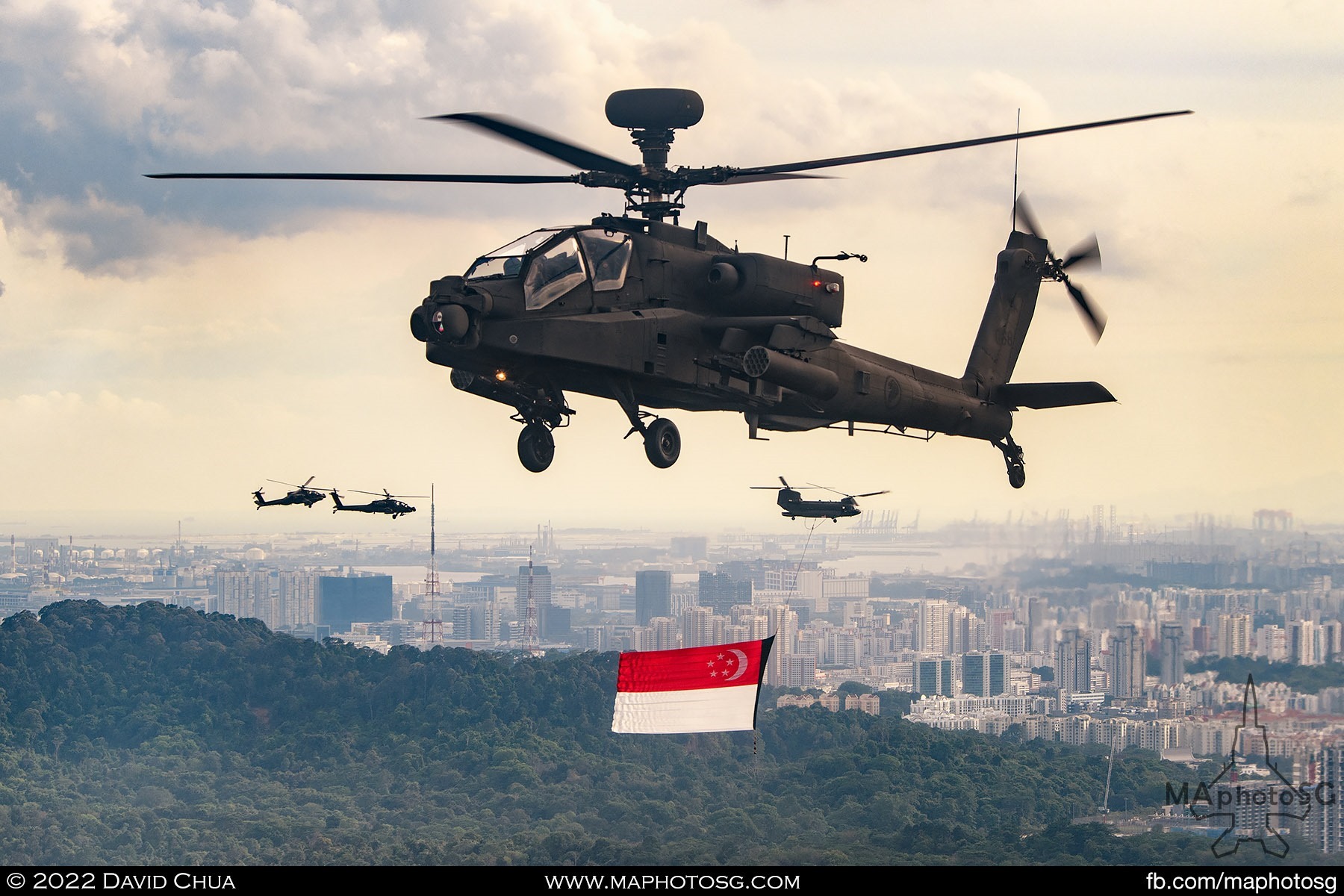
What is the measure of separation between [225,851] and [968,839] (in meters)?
53.4

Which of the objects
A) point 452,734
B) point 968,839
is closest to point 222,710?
point 452,734

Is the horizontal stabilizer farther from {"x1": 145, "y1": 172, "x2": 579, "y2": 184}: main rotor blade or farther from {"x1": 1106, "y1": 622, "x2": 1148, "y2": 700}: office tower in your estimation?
{"x1": 1106, "y1": 622, "x2": 1148, "y2": 700}: office tower

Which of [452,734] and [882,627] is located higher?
[882,627]

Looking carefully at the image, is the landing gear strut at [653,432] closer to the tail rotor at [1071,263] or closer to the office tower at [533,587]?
the tail rotor at [1071,263]

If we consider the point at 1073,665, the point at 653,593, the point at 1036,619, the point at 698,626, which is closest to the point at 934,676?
the point at 698,626

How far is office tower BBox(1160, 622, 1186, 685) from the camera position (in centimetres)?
10556

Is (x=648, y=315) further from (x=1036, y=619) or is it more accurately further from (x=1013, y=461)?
(x=1036, y=619)

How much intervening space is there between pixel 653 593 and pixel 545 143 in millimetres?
136959

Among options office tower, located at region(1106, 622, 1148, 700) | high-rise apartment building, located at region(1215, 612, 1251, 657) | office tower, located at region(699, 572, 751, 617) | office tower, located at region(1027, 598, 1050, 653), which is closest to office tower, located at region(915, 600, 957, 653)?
office tower, located at region(1106, 622, 1148, 700)

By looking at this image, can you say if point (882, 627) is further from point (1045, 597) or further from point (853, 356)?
point (853, 356)

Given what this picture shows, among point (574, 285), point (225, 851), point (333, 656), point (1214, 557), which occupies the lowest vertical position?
point (225, 851)

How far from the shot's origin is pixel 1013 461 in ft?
129

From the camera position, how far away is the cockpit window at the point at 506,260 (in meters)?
30.4

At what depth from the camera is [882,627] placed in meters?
150
